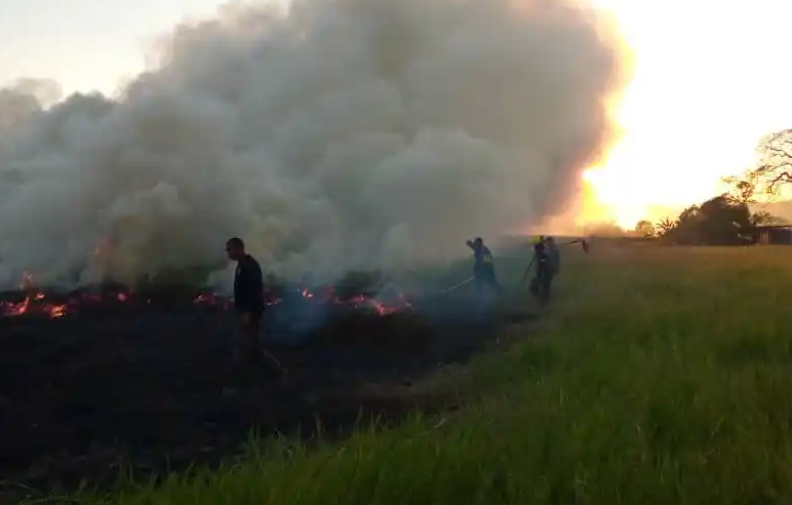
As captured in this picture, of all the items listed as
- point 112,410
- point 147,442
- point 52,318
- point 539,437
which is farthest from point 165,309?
point 539,437

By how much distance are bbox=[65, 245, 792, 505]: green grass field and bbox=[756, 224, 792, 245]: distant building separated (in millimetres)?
58127

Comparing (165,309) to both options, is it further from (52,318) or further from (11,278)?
(11,278)

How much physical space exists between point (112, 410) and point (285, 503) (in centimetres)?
577

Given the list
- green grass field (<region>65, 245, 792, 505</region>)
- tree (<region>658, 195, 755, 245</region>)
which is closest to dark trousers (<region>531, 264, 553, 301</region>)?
green grass field (<region>65, 245, 792, 505</region>)

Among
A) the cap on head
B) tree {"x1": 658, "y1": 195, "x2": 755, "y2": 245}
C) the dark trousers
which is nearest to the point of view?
the cap on head

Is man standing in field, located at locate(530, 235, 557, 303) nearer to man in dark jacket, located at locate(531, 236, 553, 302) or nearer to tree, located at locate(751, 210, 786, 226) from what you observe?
man in dark jacket, located at locate(531, 236, 553, 302)

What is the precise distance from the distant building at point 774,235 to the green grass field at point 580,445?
5813 centimetres

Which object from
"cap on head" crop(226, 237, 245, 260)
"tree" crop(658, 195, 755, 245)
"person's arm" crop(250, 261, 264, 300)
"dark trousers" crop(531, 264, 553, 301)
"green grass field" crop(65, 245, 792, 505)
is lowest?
"green grass field" crop(65, 245, 792, 505)

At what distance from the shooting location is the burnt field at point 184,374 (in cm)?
826

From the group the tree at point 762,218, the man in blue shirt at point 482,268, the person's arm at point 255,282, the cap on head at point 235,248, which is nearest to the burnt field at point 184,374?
the man in blue shirt at point 482,268

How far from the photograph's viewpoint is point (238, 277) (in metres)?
12.2

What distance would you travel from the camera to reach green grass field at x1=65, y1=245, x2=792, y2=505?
5078mm

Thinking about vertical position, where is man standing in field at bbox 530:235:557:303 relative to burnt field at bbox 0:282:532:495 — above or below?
above

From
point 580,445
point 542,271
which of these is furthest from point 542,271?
point 580,445
